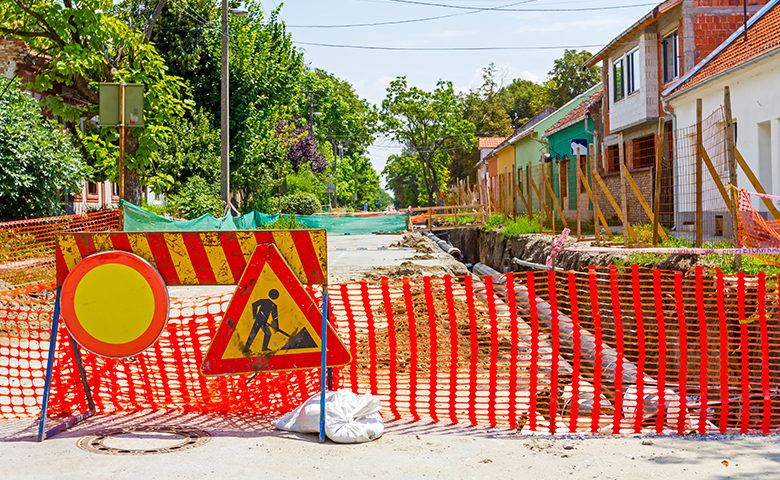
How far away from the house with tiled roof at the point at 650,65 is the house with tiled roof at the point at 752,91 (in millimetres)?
1317

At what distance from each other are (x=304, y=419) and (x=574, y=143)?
30.8 meters

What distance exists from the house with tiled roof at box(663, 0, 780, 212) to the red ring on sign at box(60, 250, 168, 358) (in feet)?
42.5

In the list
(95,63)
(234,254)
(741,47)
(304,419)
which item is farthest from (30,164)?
(741,47)

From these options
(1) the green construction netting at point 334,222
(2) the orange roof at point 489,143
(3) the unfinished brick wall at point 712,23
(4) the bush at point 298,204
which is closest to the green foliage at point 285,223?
(1) the green construction netting at point 334,222

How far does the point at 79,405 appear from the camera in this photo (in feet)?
17.8

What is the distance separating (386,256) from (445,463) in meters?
17.9

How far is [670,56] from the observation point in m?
22.7

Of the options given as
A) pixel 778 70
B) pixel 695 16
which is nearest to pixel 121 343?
pixel 778 70

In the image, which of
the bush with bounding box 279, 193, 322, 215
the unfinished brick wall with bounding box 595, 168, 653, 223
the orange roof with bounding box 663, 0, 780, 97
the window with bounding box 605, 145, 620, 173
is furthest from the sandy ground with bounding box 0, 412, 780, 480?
the bush with bounding box 279, 193, 322, 215

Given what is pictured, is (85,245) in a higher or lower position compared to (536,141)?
lower

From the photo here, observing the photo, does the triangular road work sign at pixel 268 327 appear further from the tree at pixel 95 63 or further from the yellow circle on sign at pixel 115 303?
the tree at pixel 95 63

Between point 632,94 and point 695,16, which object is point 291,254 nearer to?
point 695,16

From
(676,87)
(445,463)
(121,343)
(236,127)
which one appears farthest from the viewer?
(236,127)

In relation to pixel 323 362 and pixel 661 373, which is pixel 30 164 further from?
Answer: pixel 661 373
